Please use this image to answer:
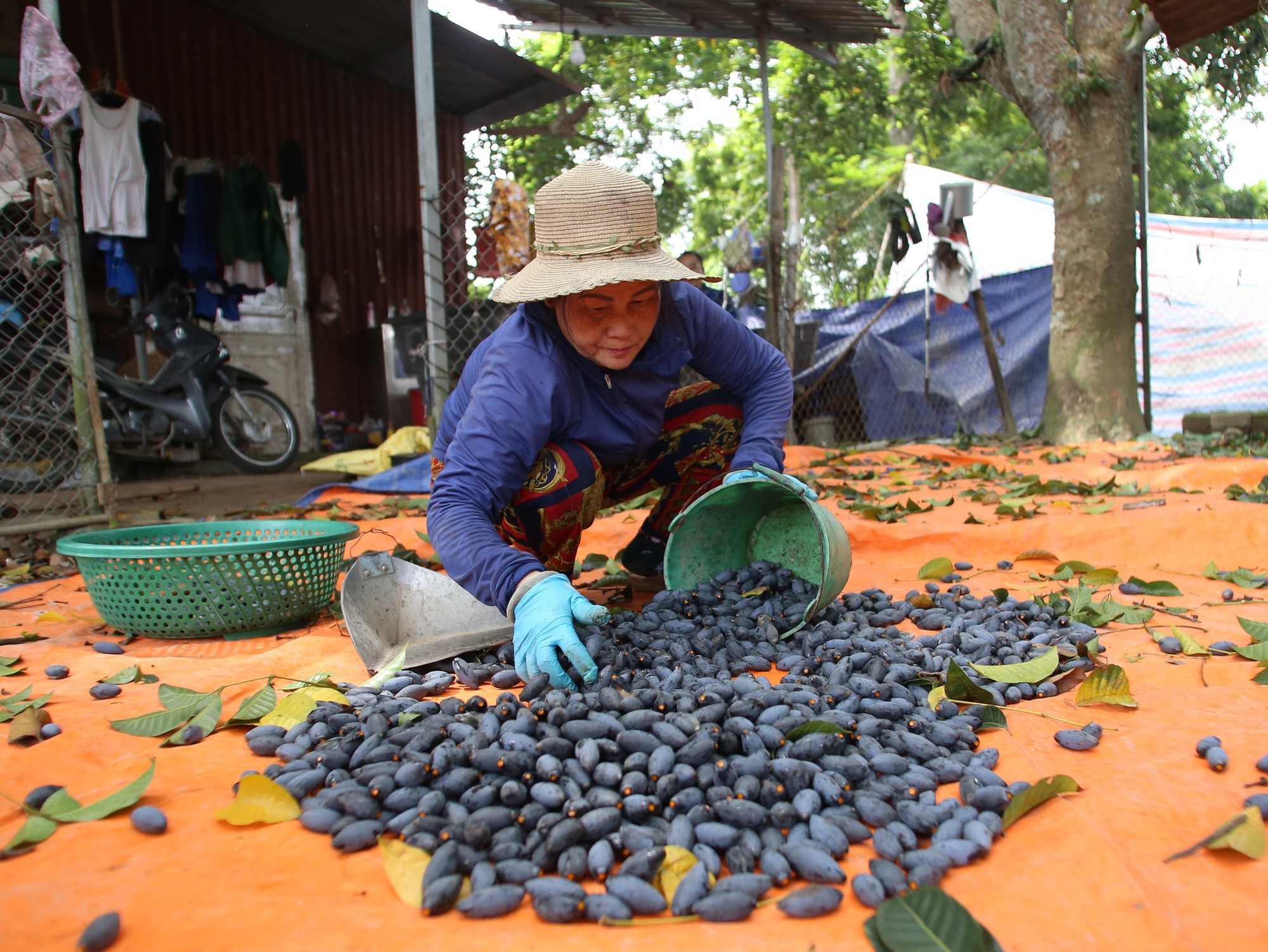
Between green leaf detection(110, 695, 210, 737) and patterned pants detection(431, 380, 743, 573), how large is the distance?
2.60 feet

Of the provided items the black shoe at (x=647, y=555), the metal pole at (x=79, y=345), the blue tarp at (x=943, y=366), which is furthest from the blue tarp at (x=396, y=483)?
the blue tarp at (x=943, y=366)

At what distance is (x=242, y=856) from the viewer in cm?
116

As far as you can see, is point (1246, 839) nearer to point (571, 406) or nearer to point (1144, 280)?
point (571, 406)

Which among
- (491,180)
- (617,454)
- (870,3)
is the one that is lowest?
(617,454)

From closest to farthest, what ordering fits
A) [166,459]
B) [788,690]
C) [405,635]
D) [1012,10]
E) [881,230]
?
[788,690]
[405,635]
[166,459]
[1012,10]
[881,230]

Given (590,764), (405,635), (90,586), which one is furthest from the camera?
(90,586)

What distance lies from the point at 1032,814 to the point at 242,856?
1064mm

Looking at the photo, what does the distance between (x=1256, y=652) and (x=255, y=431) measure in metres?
5.71

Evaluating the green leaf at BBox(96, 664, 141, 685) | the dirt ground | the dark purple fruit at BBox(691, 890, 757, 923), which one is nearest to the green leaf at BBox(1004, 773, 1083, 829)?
the dark purple fruit at BBox(691, 890, 757, 923)

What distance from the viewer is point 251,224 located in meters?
6.04

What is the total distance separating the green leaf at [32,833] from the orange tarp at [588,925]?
0.8 inches

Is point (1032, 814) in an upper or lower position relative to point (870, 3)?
lower

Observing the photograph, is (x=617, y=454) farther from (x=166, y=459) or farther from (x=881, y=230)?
(x=881, y=230)

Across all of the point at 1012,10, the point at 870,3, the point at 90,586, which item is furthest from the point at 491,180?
the point at 870,3
